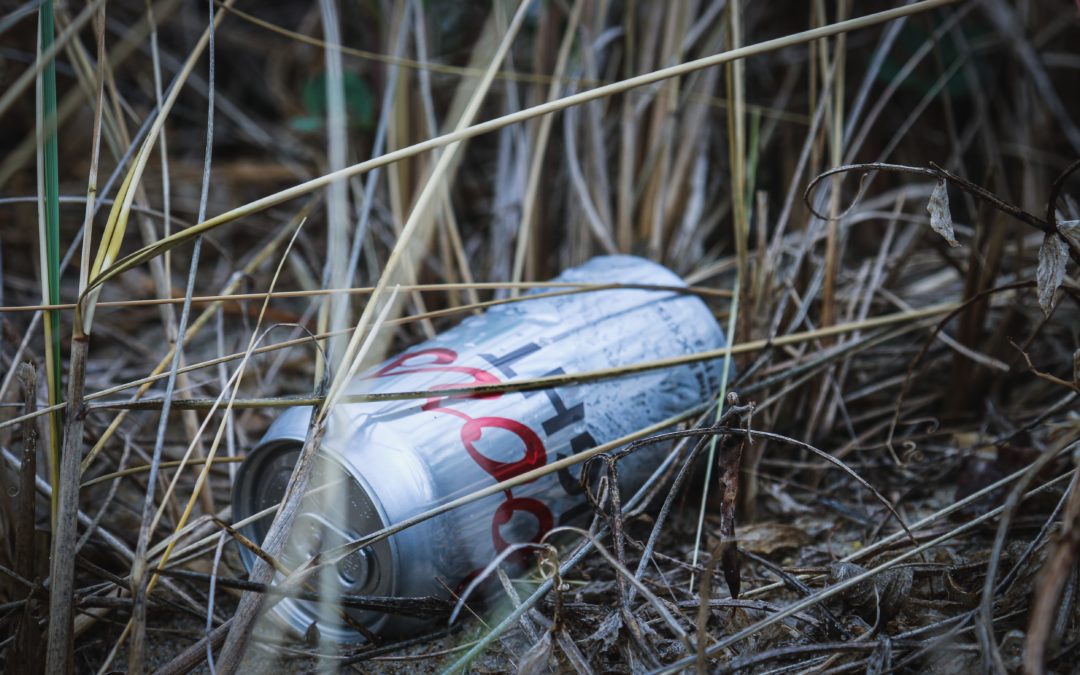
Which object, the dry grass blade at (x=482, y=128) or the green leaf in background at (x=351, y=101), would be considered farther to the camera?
the green leaf in background at (x=351, y=101)

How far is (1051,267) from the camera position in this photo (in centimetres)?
68

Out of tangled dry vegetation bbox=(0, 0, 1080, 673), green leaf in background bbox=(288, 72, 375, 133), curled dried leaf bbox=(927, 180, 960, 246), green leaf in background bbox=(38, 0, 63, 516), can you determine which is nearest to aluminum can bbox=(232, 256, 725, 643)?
tangled dry vegetation bbox=(0, 0, 1080, 673)

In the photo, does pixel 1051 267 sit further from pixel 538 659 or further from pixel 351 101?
pixel 351 101

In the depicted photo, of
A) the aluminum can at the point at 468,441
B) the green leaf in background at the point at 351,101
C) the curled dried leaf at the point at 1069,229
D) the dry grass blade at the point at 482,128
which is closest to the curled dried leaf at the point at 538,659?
the aluminum can at the point at 468,441

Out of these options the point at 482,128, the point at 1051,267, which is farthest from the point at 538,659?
the point at 1051,267

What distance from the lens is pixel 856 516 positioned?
3.12ft

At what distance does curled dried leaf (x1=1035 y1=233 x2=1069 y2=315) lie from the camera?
0.67 meters

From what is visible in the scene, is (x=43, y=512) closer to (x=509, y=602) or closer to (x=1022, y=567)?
(x=509, y=602)

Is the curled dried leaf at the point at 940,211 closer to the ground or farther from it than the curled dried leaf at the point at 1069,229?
farther from it

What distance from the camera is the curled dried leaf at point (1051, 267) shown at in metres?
0.67

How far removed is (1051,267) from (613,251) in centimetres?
69

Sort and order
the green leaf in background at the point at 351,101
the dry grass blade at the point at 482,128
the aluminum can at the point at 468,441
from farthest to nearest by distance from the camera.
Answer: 1. the green leaf in background at the point at 351,101
2. the aluminum can at the point at 468,441
3. the dry grass blade at the point at 482,128

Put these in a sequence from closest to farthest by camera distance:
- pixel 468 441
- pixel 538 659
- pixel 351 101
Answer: pixel 538 659
pixel 468 441
pixel 351 101

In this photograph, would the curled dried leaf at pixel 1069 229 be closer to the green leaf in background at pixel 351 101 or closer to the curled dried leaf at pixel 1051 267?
the curled dried leaf at pixel 1051 267
